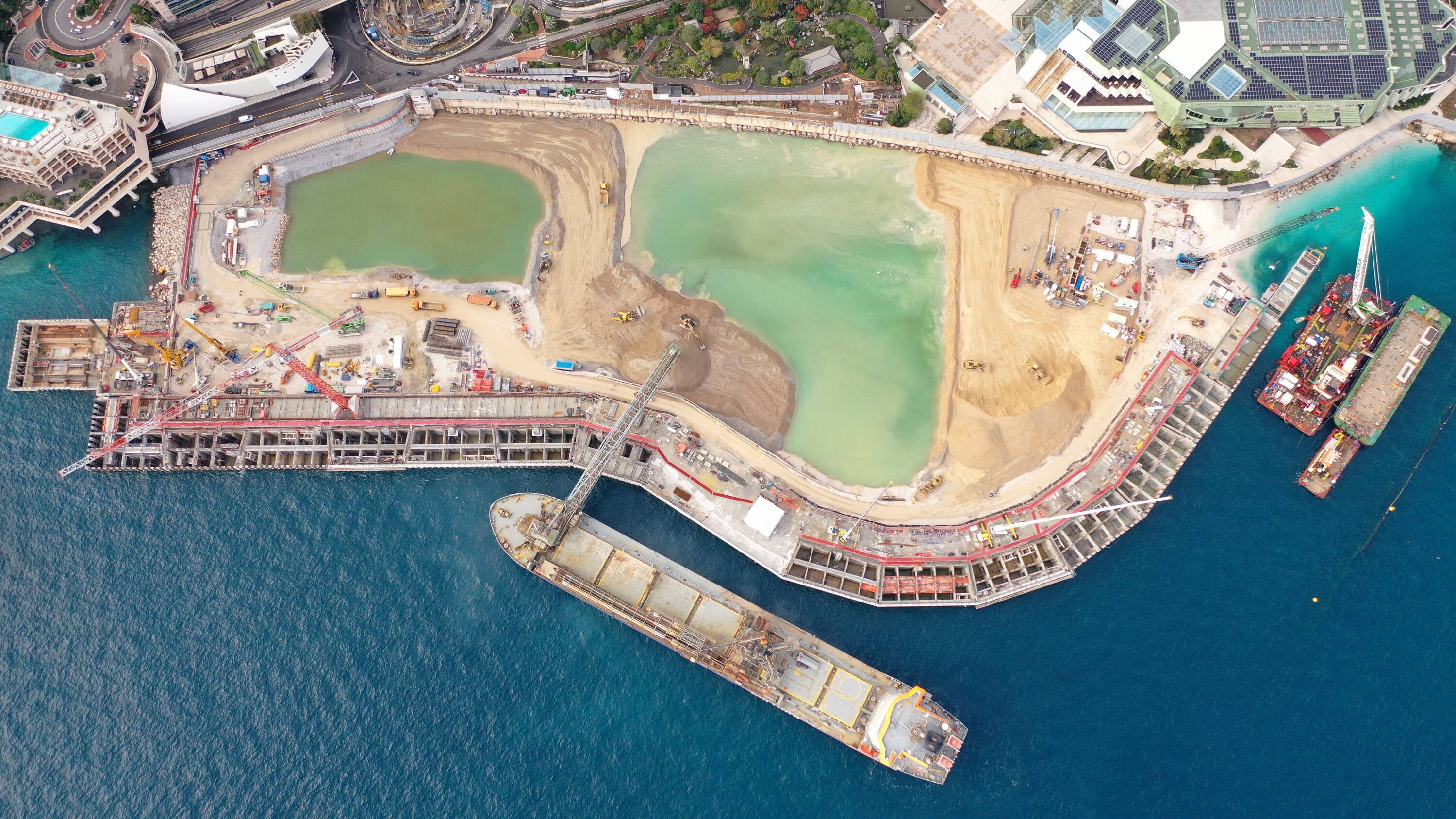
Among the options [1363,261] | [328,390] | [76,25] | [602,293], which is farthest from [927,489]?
[76,25]

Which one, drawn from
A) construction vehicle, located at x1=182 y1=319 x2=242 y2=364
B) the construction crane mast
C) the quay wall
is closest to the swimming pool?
construction vehicle, located at x1=182 y1=319 x2=242 y2=364

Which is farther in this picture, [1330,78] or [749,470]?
[1330,78]

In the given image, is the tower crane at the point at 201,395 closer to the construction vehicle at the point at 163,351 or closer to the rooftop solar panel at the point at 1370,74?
the construction vehicle at the point at 163,351

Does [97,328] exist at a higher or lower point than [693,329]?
lower

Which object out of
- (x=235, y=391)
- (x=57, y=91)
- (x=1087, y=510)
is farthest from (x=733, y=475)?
(x=57, y=91)

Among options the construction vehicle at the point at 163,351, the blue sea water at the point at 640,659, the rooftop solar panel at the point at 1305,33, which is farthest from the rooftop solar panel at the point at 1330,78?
the construction vehicle at the point at 163,351

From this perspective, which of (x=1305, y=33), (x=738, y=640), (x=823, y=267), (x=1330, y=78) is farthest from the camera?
(x=823, y=267)

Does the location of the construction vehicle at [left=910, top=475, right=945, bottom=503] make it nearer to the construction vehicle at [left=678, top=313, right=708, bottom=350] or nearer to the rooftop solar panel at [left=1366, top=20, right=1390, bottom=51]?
the construction vehicle at [left=678, top=313, right=708, bottom=350]

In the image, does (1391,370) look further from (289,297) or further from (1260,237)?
(289,297)
